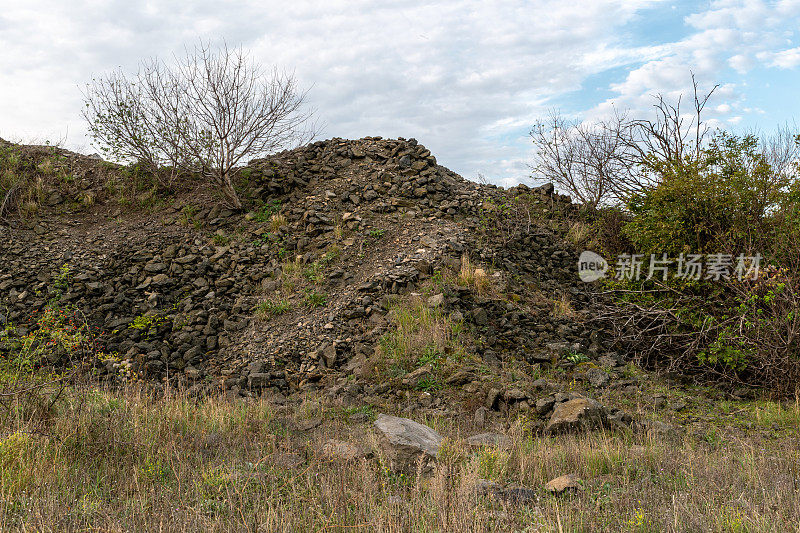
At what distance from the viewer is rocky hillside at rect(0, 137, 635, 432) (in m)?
7.61

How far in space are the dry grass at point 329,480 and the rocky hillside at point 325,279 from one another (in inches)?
72.3

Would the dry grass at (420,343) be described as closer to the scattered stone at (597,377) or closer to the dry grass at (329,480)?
the scattered stone at (597,377)

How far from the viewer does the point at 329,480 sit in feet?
12.5

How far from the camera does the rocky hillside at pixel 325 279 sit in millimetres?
7613

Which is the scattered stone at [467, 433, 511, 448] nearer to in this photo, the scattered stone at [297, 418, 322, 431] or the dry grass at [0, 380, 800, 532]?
the dry grass at [0, 380, 800, 532]

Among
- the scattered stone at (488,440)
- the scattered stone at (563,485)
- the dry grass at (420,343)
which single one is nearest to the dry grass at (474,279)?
the dry grass at (420,343)

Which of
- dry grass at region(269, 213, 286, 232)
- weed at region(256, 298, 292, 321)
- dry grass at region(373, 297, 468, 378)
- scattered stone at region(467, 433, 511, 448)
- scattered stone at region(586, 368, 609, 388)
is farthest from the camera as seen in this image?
dry grass at region(269, 213, 286, 232)

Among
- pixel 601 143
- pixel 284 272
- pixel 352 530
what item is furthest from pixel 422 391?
pixel 601 143

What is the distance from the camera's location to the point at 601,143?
46.1ft

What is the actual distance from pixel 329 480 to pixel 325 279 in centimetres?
623

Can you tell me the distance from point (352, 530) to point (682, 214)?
7876 millimetres

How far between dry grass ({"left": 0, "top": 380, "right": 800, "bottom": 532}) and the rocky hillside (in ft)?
6.02

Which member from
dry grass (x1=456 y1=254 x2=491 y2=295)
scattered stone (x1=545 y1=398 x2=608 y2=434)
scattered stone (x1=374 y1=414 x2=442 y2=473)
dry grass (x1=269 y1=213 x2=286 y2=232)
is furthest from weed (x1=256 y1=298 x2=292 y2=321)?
scattered stone (x1=545 y1=398 x2=608 y2=434)

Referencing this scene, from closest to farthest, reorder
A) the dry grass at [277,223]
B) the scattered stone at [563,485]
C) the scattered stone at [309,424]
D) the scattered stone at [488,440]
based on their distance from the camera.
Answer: the scattered stone at [563,485]
the scattered stone at [488,440]
the scattered stone at [309,424]
the dry grass at [277,223]
